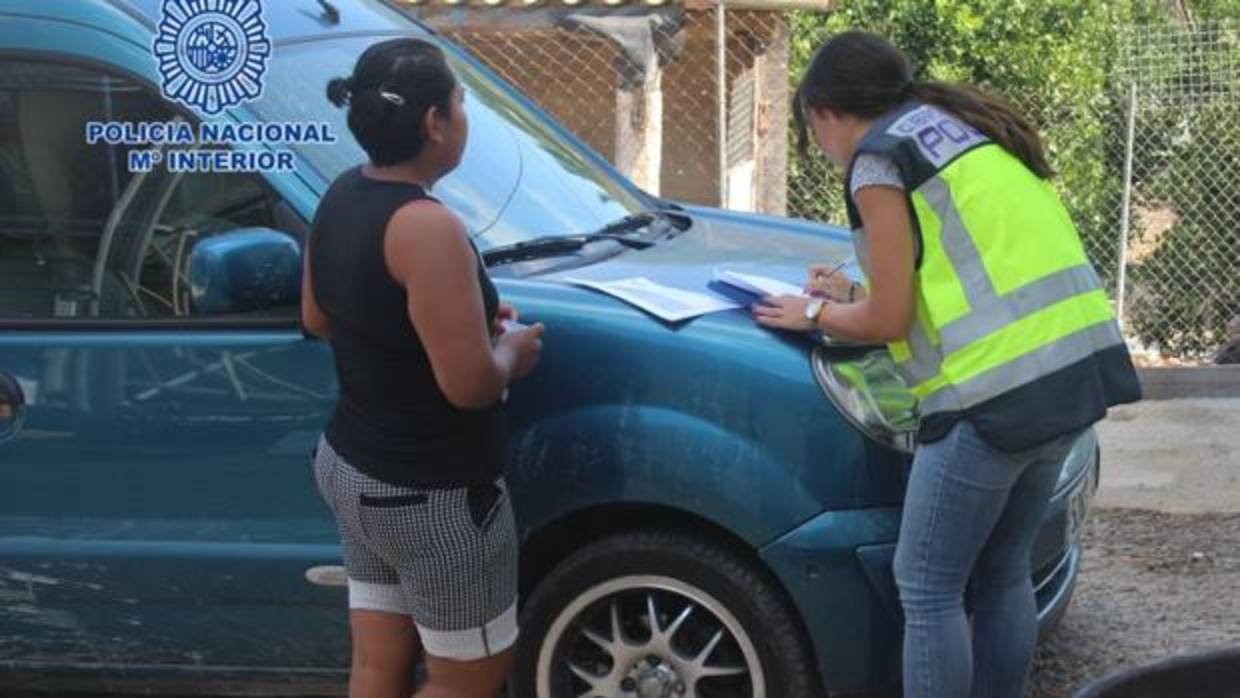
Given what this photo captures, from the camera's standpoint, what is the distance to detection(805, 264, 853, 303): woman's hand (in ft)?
12.8

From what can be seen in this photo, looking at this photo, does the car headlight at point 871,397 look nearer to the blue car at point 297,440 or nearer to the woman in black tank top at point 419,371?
the blue car at point 297,440

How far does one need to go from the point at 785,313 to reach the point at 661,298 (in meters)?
0.30

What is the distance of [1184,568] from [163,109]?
12.1 ft

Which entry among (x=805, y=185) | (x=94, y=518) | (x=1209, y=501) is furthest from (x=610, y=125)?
(x=94, y=518)

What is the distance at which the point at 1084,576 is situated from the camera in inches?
231

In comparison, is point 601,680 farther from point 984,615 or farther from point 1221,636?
point 1221,636

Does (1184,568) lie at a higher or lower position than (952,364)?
lower

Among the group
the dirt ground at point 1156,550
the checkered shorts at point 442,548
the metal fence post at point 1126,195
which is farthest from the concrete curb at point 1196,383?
the checkered shorts at point 442,548

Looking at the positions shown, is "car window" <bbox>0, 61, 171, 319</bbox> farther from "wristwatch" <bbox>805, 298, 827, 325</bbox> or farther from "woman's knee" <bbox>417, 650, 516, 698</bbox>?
"wristwatch" <bbox>805, 298, 827, 325</bbox>

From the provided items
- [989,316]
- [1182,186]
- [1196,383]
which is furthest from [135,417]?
[1182,186]

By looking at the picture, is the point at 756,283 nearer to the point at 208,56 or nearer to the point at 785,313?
the point at 785,313

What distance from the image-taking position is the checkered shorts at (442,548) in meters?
3.34

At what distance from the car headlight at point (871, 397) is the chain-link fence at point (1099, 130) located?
17.2ft

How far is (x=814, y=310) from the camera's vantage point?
3.79m
